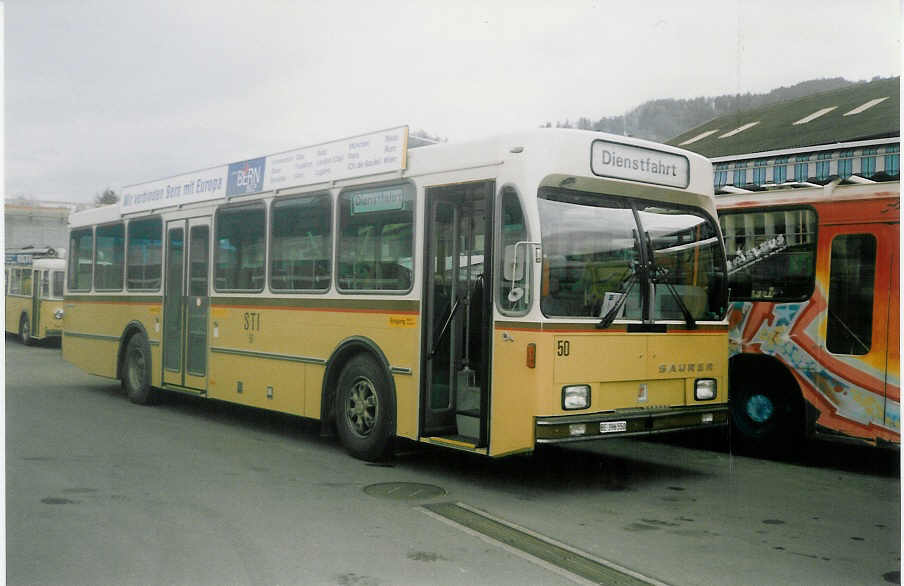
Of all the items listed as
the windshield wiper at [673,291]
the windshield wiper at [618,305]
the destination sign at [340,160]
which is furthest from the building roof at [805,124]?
the destination sign at [340,160]

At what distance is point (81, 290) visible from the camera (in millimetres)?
14125

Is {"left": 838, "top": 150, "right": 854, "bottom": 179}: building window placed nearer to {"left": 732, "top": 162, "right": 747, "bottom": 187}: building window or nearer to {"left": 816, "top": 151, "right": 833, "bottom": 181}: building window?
{"left": 816, "top": 151, "right": 833, "bottom": 181}: building window

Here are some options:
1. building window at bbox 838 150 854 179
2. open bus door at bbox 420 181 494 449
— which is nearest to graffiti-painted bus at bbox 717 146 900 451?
building window at bbox 838 150 854 179

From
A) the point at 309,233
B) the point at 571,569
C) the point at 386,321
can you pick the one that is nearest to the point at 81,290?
the point at 309,233

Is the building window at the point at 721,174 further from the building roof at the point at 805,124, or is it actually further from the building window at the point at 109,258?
the building window at the point at 109,258

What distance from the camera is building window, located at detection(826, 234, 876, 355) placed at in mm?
8453

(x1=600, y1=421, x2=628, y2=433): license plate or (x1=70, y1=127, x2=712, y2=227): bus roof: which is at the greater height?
(x1=70, y1=127, x2=712, y2=227): bus roof

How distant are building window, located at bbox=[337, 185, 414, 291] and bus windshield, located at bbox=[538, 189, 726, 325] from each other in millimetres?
1551

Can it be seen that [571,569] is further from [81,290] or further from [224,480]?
[81,290]

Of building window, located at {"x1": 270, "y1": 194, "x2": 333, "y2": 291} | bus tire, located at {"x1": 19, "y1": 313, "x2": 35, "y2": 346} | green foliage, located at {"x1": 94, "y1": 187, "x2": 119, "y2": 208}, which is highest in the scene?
green foliage, located at {"x1": 94, "y1": 187, "x2": 119, "y2": 208}

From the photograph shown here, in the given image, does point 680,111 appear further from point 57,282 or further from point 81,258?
point 57,282

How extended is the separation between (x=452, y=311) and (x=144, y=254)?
20.1 ft

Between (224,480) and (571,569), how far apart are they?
11.2ft

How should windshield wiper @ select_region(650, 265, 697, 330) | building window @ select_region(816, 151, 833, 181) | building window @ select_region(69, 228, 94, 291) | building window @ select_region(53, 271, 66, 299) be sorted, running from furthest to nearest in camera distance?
building window @ select_region(53, 271, 66, 299), building window @ select_region(69, 228, 94, 291), building window @ select_region(816, 151, 833, 181), windshield wiper @ select_region(650, 265, 697, 330)
